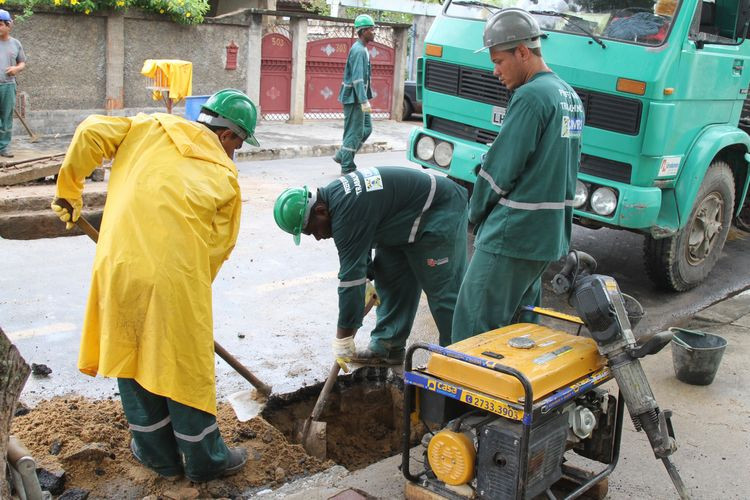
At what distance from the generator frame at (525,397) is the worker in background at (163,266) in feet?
2.99

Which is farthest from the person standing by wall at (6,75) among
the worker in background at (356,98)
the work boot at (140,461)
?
the work boot at (140,461)

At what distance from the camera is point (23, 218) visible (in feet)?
25.6

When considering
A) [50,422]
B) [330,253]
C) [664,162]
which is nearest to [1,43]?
[330,253]

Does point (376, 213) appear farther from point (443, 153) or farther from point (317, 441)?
point (443, 153)

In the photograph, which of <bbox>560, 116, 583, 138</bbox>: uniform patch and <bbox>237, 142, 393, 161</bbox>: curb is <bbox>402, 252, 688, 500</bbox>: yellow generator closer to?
<bbox>560, 116, 583, 138</bbox>: uniform patch

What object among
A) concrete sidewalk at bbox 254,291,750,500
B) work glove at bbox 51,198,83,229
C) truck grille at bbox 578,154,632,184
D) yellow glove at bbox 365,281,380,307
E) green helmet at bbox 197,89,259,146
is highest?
green helmet at bbox 197,89,259,146

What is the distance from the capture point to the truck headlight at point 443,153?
683 centimetres

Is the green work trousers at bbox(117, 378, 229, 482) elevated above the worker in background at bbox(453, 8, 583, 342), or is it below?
below

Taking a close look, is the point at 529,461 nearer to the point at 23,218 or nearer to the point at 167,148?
the point at 167,148

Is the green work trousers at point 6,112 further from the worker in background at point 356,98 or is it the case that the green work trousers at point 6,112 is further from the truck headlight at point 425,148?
the truck headlight at point 425,148

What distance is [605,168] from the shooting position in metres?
6.02

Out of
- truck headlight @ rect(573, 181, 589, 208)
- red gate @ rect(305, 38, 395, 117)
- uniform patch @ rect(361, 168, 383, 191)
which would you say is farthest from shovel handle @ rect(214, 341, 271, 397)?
red gate @ rect(305, 38, 395, 117)

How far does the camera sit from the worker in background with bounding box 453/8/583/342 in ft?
12.1

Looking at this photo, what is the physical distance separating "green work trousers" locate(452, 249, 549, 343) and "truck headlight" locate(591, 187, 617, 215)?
220cm
